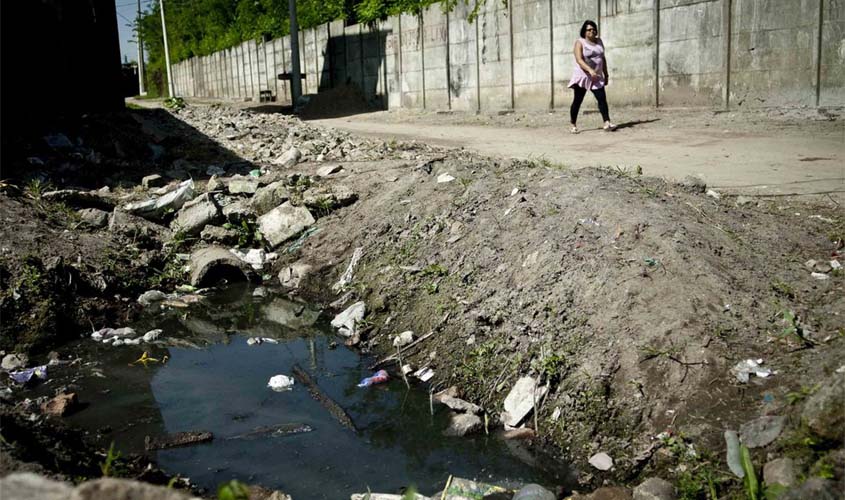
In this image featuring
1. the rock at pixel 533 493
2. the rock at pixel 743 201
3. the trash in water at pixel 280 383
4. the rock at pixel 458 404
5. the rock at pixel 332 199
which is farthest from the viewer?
the rock at pixel 332 199

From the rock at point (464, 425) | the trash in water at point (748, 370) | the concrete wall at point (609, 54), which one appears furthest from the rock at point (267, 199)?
the concrete wall at point (609, 54)

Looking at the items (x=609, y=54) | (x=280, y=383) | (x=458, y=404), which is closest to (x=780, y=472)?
(x=458, y=404)

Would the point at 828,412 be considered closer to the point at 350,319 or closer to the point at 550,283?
the point at 550,283

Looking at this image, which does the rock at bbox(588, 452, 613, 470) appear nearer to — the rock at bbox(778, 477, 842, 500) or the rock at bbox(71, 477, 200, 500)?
the rock at bbox(778, 477, 842, 500)

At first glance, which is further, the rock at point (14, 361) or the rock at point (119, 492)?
the rock at point (14, 361)

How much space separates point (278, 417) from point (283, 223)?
2824mm

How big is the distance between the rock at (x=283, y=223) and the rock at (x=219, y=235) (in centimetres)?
23

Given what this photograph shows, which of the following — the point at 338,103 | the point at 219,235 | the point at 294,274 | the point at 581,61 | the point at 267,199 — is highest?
the point at 581,61

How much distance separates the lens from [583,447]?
2.84 metres

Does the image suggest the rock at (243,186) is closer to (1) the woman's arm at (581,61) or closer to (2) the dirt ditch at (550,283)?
(2) the dirt ditch at (550,283)

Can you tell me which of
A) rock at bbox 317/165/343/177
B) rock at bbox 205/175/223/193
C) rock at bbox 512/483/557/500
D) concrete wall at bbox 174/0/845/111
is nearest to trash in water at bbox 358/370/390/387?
rock at bbox 512/483/557/500

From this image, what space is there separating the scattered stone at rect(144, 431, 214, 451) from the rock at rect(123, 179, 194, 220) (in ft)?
Answer: 11.1

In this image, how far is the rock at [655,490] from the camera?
97.3 inches

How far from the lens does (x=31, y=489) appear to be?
46.1 inches
